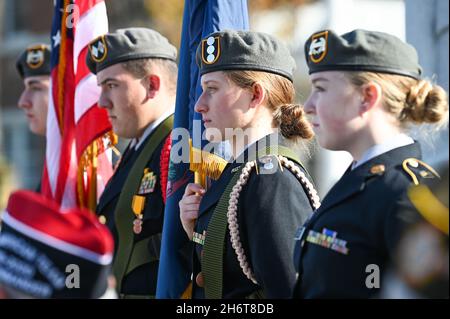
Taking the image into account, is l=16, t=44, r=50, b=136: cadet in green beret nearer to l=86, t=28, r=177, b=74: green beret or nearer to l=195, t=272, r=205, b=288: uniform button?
l=86, t=28, r=177, b=74: green beret

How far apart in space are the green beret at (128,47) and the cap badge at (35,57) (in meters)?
1.65

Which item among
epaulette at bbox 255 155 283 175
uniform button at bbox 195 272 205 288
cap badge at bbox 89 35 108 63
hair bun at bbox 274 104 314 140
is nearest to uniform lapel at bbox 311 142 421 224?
epaulette at bbox 255 155 283 175

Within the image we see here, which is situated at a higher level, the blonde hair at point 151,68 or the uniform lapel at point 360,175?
the blonde hair at point 151,68

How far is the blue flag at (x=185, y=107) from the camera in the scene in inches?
185

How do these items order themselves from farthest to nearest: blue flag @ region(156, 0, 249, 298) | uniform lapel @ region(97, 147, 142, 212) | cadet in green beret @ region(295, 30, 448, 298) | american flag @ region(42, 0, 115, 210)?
american flag @ region(42, 0, 115, 210) → uniform lapel @ region(97, 147, 142, 212) → blue flag @ region(156, 0, 249, 298) → cadet in green beret @ region(295, 30, 448, 298)

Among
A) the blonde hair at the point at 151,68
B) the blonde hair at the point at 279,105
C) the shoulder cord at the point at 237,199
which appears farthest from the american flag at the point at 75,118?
the shoulder cord at the point at 237,199

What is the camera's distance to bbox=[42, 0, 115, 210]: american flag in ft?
19.2

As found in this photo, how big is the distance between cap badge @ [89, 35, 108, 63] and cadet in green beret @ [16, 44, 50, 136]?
1.44m

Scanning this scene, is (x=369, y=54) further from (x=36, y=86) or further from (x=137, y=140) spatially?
(x=36, y=86)

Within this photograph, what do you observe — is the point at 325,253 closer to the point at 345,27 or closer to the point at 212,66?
the point at 212,66

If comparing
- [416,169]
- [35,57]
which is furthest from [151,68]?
[416,169]

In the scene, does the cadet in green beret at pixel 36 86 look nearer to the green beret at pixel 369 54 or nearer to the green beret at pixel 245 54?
the green beret at pixel 245 54

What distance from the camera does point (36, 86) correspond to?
6.99 metres

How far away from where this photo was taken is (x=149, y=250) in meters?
5.07
